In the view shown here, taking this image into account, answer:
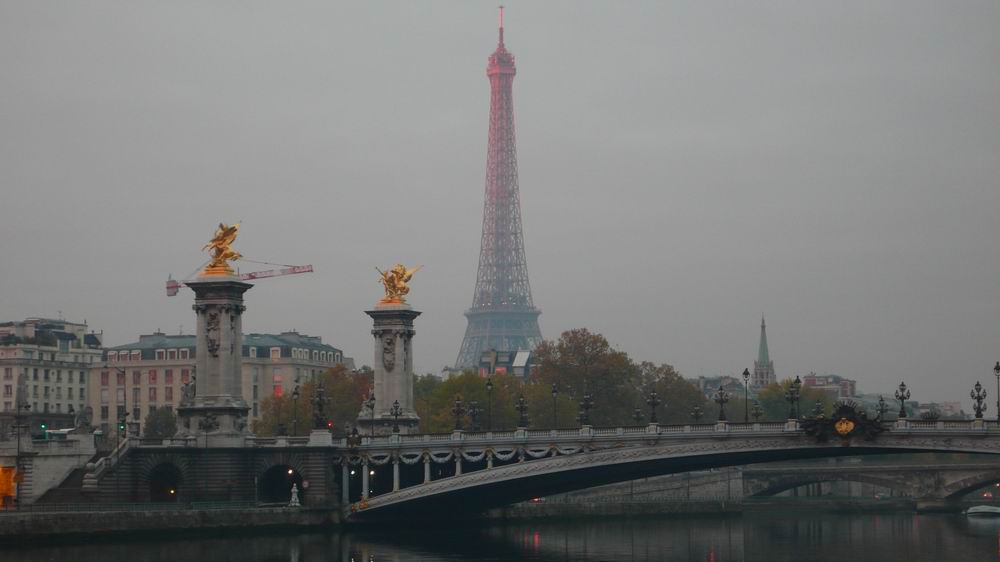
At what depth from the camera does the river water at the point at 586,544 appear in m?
85.4

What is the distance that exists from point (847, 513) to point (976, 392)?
62.4 m

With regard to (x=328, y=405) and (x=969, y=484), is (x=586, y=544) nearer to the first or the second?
(x=328, y=405)

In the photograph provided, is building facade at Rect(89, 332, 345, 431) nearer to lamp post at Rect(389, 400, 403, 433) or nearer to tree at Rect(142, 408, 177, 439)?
tree at Rect(142, 408, 177, 439)

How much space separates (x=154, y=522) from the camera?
91.6m

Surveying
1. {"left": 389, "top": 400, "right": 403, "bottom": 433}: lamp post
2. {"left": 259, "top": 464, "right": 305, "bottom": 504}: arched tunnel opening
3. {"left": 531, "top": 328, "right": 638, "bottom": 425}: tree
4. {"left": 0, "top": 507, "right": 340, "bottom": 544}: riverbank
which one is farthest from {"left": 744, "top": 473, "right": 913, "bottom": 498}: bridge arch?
{"left": 0, "top": 507, "right": 340, "bottom": 544}: riverbank

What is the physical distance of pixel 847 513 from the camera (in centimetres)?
15100

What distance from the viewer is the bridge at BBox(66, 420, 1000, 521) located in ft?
308

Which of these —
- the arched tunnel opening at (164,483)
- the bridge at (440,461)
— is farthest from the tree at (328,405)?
the arched tunnel opening at (164,483)

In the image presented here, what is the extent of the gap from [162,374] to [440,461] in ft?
282

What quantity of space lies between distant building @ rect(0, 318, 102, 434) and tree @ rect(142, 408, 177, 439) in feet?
32.6

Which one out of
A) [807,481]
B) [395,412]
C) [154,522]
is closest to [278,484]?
[395,412]

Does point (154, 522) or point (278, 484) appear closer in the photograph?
point (154, 522)

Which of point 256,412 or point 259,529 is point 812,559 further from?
point 256,412

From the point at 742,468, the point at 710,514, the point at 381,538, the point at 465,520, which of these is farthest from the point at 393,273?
the point at 742,468
